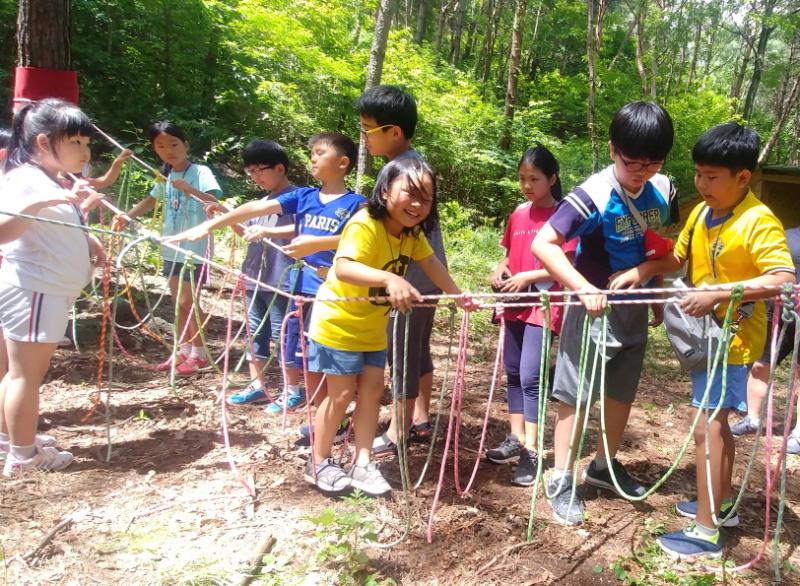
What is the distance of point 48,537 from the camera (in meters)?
2.03

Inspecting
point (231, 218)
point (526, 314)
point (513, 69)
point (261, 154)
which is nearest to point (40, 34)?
point (261, 154)

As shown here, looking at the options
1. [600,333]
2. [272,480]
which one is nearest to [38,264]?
[272,480]

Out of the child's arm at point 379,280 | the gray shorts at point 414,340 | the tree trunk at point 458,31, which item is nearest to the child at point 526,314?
the gray shorts at point 414,340

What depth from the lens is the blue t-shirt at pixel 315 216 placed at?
2820mm

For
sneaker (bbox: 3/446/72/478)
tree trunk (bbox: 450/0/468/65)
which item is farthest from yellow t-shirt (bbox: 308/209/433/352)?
tree trunk (bbox: 450/0/468/65)

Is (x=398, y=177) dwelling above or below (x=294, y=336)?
above

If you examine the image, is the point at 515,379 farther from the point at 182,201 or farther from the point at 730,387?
the point at 182,201

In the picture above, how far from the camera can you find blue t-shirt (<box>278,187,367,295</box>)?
282 cm

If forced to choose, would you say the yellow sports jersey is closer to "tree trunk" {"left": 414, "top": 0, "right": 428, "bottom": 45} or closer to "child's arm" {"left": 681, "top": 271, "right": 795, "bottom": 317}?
"child's arm" {"left": 681, "top": 271, "right": 795, "bottom": 317}

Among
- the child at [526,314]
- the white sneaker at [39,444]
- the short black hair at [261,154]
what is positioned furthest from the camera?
the short black hair at [261,154]

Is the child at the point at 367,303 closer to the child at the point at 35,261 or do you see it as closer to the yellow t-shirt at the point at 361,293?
the yellow t-shirt at the point at 361,293

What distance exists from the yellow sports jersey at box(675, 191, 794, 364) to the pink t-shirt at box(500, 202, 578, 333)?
63cm

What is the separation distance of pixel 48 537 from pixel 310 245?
1.49m

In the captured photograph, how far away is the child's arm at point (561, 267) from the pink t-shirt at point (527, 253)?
609 mm
